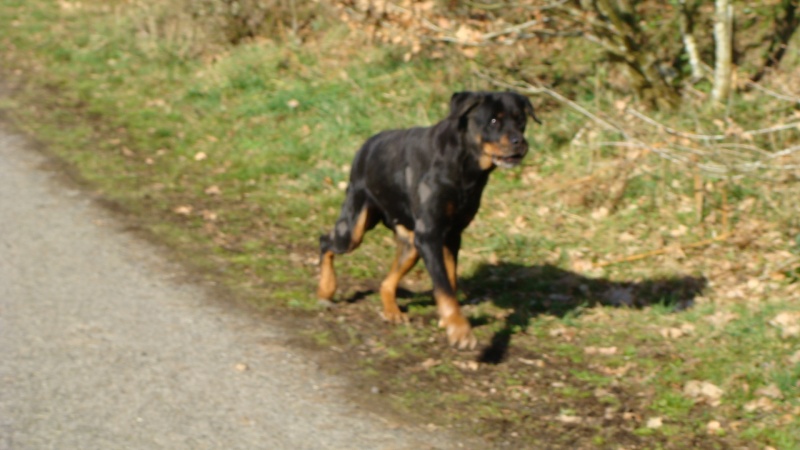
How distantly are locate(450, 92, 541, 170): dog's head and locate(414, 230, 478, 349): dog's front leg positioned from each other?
60cm

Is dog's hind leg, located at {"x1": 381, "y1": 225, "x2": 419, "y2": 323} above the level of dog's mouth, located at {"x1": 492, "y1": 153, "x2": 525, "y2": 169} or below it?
below

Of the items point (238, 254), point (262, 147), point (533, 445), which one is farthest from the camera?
point (262, 147)

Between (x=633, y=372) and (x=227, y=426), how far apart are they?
256 centimetres

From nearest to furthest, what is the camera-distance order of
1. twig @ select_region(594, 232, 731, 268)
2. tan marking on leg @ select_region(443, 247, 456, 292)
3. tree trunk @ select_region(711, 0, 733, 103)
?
tan marking on leg @ select_region(443, 247, 456, 292) < twig @ select_region(594, 232, 731, 268) < tree trunk @ select_region(711, 0, 733, 103)

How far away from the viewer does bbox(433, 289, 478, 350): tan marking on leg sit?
244 inches

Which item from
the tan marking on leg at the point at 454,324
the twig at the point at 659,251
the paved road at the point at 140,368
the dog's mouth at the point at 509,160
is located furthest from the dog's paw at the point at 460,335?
the twig at the point at 659,251

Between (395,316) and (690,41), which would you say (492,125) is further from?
(690,41)

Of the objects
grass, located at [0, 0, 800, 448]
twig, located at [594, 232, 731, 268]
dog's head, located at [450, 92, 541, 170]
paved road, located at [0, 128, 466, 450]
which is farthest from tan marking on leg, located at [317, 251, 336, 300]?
twig, located at [594, 232, 731, 268]

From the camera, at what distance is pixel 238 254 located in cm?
875

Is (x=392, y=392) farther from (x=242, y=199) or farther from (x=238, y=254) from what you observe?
(x=242, y=199)

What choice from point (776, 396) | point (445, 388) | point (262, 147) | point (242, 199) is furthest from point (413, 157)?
point (262, 147)

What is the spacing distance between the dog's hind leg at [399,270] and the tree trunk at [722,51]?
177 inches

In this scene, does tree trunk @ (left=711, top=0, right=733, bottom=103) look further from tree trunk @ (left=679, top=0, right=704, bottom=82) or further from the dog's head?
the dog's head

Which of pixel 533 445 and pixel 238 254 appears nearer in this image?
pixel 533 445
